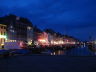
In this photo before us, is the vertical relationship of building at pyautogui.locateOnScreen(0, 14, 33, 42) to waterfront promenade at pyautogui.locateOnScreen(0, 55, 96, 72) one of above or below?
above

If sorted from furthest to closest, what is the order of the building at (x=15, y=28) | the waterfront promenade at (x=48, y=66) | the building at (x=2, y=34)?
the building at (x=15, y=28)
the building at (x=2, y=34)
the waterfront promenade at (x=48, y=66)

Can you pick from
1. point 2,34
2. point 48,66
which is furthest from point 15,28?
point 48,66

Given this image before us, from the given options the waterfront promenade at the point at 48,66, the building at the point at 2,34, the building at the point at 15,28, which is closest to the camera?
the waterfront promenade at the point at 48,66

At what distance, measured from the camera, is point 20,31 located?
106 m

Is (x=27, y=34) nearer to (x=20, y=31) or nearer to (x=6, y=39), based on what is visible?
(x=20, y=31)

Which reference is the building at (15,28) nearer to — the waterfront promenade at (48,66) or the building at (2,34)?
the building at (2,34)

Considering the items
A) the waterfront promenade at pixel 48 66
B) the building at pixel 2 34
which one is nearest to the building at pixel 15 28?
the building at pixel 2 34

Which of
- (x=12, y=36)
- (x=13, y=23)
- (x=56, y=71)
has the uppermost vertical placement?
(x=13, y=23)

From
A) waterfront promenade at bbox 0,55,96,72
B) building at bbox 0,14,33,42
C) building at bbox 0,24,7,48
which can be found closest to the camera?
waterfront promenade at bbox 0,55,96,72

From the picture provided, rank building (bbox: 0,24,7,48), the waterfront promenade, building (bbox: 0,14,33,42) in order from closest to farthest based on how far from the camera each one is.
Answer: the waterfront promenade
building (bbox: 0,24,7,48)
building (bbox: 0,14,33,42)

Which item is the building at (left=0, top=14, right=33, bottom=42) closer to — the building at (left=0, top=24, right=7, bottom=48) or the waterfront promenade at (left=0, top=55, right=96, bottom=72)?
A: the building at (left=0, top=24, right=7, bottom=48)

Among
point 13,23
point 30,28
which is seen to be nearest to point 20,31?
point 13,23

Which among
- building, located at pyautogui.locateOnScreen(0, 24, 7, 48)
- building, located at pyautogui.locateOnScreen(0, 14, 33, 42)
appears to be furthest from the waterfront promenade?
building, located at pyautogui.locateOnScreen(0, 14, 33, 42)

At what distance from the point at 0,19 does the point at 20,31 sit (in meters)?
11.1
